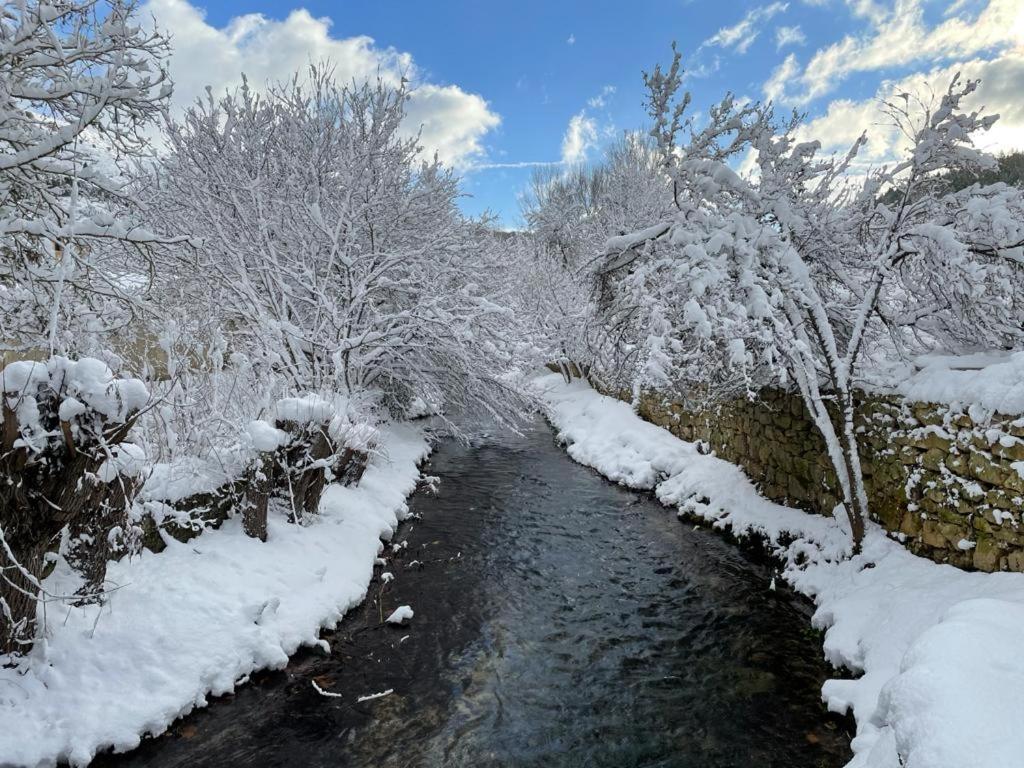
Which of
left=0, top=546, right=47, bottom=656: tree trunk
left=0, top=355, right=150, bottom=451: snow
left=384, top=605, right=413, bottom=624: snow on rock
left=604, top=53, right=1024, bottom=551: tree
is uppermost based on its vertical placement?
left=604, top=53, right=1024, bottom=551: tree

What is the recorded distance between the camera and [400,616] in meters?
6.12

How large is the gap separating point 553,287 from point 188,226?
51.3ft

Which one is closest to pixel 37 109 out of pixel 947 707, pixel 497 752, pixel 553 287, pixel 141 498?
pixel 141 498

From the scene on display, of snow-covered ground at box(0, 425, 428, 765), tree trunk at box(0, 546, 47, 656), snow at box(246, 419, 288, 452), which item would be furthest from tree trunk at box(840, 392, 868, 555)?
tree trunk at box(0, 546, 47, 656)

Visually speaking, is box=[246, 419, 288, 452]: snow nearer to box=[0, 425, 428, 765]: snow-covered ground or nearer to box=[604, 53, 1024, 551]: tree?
box=[0, 425, 428, 765]: snow-covered ground

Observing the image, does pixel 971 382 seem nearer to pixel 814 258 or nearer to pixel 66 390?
pixel 814 258

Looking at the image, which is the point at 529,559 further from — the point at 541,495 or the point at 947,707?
the point at 947,707

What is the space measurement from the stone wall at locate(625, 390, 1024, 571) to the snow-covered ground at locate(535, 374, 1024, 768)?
213 millimetres

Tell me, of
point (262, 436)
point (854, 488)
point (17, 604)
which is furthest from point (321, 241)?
point (854, 488)

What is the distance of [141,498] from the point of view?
5406mm

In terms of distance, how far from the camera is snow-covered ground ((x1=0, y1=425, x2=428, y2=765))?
385cm

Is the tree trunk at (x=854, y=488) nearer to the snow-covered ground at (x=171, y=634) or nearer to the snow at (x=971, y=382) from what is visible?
the snow at (x=971, y=382)

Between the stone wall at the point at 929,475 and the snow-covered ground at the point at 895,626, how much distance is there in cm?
21

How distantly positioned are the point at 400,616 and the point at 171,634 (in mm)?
2172
